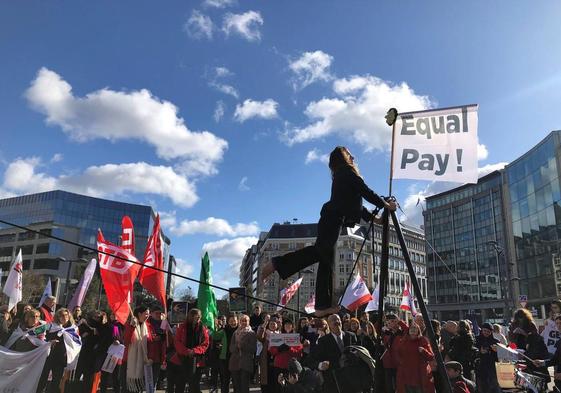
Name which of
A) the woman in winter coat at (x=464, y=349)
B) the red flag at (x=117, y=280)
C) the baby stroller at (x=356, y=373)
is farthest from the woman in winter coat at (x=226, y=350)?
the baby stroller at (x=356, y=373)

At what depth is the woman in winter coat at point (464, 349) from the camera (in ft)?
33.9

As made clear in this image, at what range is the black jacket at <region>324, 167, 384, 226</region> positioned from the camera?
4.24m

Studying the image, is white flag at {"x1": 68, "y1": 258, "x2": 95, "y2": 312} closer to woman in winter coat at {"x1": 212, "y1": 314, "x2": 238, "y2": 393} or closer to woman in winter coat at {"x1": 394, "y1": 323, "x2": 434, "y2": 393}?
woman in winter coat at {"x1": 212, "y1": 314, "x2": 238, "y2": 393}

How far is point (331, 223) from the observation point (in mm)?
4273

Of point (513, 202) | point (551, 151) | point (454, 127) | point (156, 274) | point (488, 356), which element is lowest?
point (488, 356)

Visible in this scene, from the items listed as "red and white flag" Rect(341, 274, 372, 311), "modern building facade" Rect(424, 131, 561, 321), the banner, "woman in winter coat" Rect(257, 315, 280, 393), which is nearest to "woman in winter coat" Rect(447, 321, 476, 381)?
"woman in winter coat" Rect(257, 315, 280, 393)

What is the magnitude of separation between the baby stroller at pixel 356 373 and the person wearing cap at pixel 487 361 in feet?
20.8

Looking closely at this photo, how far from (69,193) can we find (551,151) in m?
90.8

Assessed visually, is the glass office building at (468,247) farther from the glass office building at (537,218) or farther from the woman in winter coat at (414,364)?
the woman in winter coat at (414,364)

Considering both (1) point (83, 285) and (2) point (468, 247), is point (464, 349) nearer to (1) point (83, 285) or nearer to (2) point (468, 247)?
(1) point (83, 285)

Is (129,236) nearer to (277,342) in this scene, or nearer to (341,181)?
(277,342)

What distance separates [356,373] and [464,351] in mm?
6625

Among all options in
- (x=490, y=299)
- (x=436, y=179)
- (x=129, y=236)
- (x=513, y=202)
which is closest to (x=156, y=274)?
(x=129, y=236)

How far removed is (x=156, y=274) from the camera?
40.2ft
